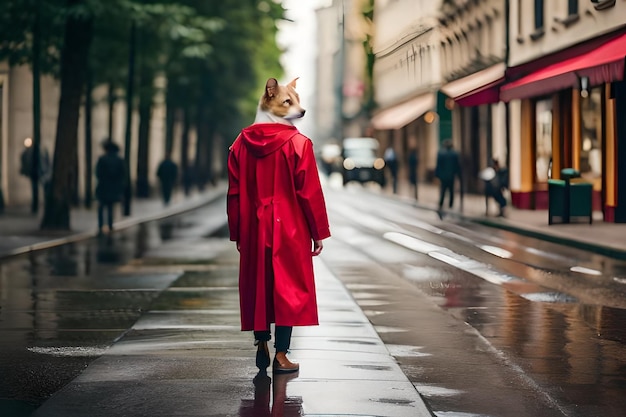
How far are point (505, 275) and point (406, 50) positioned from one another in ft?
191

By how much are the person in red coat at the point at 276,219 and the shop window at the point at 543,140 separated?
27489 mm

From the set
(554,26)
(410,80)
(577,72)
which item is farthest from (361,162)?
(577,72)

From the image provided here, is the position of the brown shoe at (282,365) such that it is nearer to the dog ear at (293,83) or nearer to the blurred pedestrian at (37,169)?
the dog ear at (293,83)

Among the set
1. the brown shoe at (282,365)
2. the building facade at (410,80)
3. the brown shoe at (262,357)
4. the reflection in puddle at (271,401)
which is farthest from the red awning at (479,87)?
the reflection in puddle at (271,401)

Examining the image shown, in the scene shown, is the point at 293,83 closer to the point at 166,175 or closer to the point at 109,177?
the point at 109,177

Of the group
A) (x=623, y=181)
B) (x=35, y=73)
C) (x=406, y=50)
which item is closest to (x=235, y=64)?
(x=406, y=50)

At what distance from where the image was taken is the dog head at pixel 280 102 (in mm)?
8070

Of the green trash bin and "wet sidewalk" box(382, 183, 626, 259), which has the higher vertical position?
the green trash bin

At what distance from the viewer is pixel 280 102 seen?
26.5 feet

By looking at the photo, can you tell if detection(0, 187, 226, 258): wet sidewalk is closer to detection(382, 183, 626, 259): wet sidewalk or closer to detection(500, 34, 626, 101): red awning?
detection(382, 183, 626, 259): wet sidewalk

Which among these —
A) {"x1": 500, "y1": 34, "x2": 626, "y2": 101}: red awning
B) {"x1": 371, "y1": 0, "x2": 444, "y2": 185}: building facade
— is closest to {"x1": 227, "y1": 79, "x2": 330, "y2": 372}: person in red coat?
{"x1": 500, "y1": 34, "x2": 626, "y2": 101}: red awning

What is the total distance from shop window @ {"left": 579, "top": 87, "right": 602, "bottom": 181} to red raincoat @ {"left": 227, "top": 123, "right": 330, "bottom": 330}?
23.3 meters

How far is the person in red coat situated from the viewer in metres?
7.90

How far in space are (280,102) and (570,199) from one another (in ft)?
63.2
